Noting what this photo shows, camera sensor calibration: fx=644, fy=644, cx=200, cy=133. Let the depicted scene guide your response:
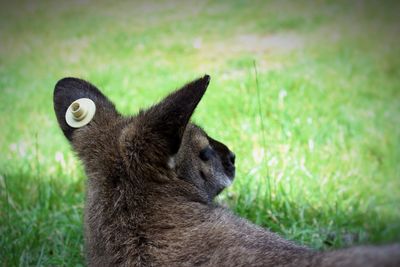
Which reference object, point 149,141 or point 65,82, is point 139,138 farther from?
point 65,82

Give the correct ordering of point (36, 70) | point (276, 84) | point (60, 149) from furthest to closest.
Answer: point (36, 70) → point (276, 84) → point (60, 149)

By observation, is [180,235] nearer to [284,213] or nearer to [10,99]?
[284,213]

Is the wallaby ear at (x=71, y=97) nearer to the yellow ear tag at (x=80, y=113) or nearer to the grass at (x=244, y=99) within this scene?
the yellow ear tag at (x=80, y=113)

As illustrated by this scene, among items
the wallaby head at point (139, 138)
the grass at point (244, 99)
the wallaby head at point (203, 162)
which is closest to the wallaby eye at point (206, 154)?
the wallaby head at point (203, 162)

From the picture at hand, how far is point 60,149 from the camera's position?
24.0ft

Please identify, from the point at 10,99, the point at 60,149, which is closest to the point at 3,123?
the point at 10,99

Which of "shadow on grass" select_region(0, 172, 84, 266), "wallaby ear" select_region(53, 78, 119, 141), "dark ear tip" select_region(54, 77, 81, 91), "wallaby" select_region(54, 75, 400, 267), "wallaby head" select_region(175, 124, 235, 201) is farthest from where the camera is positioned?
"shadow on grass" select_region(0, 172, 84, 266)

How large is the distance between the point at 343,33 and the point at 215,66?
2913 millimetres

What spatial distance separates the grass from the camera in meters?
5.25

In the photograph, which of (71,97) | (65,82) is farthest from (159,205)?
(65,82)

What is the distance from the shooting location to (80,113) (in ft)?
12.5

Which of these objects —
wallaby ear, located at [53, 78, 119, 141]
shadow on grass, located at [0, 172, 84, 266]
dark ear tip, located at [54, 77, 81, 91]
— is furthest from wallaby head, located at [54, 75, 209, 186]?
shadow on grass, located at [0, 172, 84, 266]

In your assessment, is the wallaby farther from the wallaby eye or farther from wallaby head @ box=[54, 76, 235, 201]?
the wallaby eye

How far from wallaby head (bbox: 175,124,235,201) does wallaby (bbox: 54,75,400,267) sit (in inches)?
0.5
